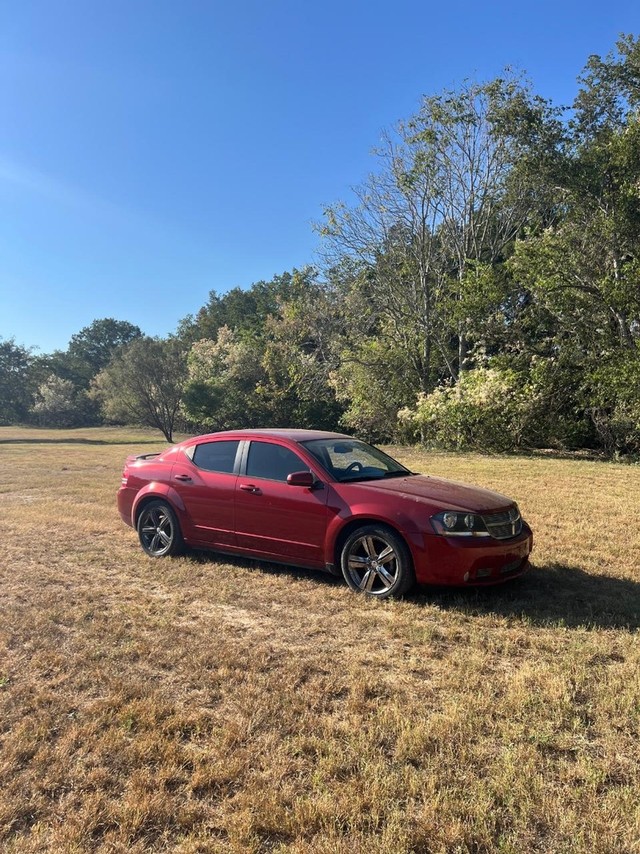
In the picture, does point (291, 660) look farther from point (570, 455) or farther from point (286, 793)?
point (570, 455)

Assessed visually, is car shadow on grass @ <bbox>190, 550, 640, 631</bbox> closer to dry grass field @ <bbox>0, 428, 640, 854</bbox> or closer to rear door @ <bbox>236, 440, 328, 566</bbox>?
dry grass field @ <bbox>0, 428, 640, 854</bbox>

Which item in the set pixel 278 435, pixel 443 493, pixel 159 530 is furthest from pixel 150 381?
pixel 443 493

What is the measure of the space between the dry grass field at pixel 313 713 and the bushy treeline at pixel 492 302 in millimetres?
14211

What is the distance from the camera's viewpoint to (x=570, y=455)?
19.9 meters

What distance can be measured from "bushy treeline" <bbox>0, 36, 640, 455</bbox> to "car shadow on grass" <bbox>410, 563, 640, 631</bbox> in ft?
42.6

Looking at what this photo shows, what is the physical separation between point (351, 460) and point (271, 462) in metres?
0.85

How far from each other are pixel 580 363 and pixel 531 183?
21.4ft

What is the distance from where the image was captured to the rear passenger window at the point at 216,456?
6434mm

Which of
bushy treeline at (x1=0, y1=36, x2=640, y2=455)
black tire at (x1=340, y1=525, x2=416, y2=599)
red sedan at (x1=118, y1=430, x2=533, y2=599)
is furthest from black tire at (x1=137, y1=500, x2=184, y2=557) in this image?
bushy treeline at (x1=0, y1=36, x2=640, y2=455)

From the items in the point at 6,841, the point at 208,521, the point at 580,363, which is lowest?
the point at 6,841

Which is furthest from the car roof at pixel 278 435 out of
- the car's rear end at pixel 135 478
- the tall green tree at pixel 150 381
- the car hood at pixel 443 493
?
the tall green tree at pixel 150 381

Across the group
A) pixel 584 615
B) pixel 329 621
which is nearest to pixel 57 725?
pixel 329 621

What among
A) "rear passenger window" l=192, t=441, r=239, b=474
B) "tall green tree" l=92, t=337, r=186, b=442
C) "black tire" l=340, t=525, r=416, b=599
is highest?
"tall green tree" l=92, t=337, r=186, b=442

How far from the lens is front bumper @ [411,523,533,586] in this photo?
4.88 metres
